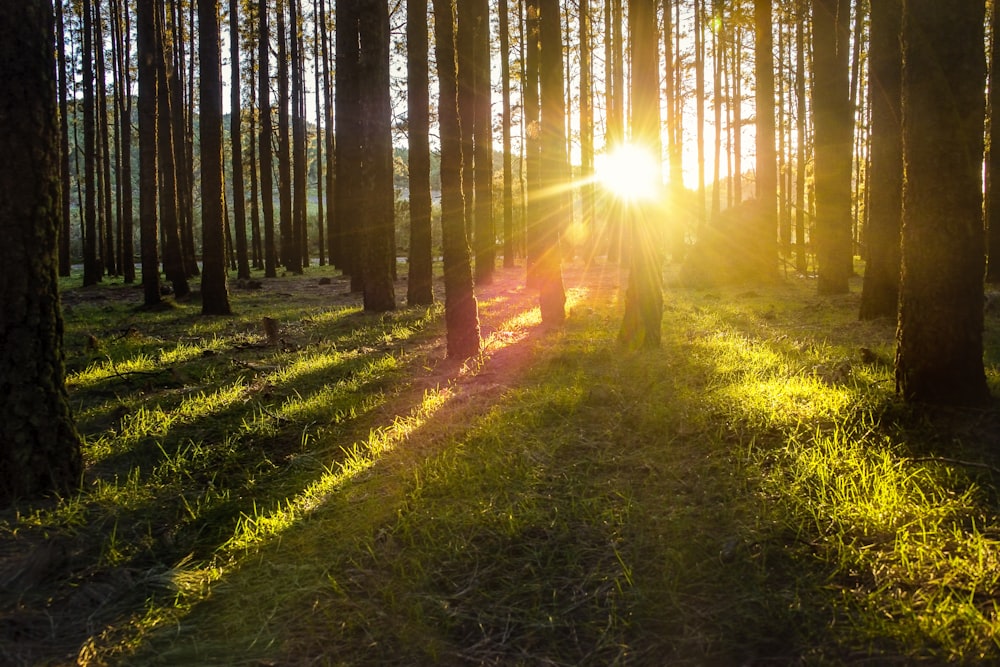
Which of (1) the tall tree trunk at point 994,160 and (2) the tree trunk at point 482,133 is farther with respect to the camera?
(2) the tree trunk at point 482,133

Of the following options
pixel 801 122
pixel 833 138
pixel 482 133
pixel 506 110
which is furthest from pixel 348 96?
pixel 801 122

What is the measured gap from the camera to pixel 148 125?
12.0 metres

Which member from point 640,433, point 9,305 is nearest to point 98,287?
point 9,305

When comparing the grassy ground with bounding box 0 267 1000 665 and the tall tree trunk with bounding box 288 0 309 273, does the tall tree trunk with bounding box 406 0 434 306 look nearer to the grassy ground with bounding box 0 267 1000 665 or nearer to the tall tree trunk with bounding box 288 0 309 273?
the grassy ground with bounding box 0 267 1000 665

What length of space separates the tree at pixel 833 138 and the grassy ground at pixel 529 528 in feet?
24.5

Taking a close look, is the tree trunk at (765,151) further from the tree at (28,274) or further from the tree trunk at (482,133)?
the tree at (28,274)

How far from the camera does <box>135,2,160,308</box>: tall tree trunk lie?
11.9 metres

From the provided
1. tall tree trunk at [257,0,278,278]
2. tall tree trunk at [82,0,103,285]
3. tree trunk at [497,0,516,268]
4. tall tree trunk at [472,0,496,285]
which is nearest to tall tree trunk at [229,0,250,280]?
tall tree trunk at [257,0,278,278]

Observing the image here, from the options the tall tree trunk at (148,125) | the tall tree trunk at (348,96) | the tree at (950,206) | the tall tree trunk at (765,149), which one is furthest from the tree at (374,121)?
the tree at (950,206)

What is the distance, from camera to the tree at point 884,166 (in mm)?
7598

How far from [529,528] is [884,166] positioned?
24.8 ft

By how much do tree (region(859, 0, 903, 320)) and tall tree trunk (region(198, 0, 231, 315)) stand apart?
36.0ft

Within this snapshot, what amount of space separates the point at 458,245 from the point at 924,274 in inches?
170

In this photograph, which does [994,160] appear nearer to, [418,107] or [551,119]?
[551,119]
